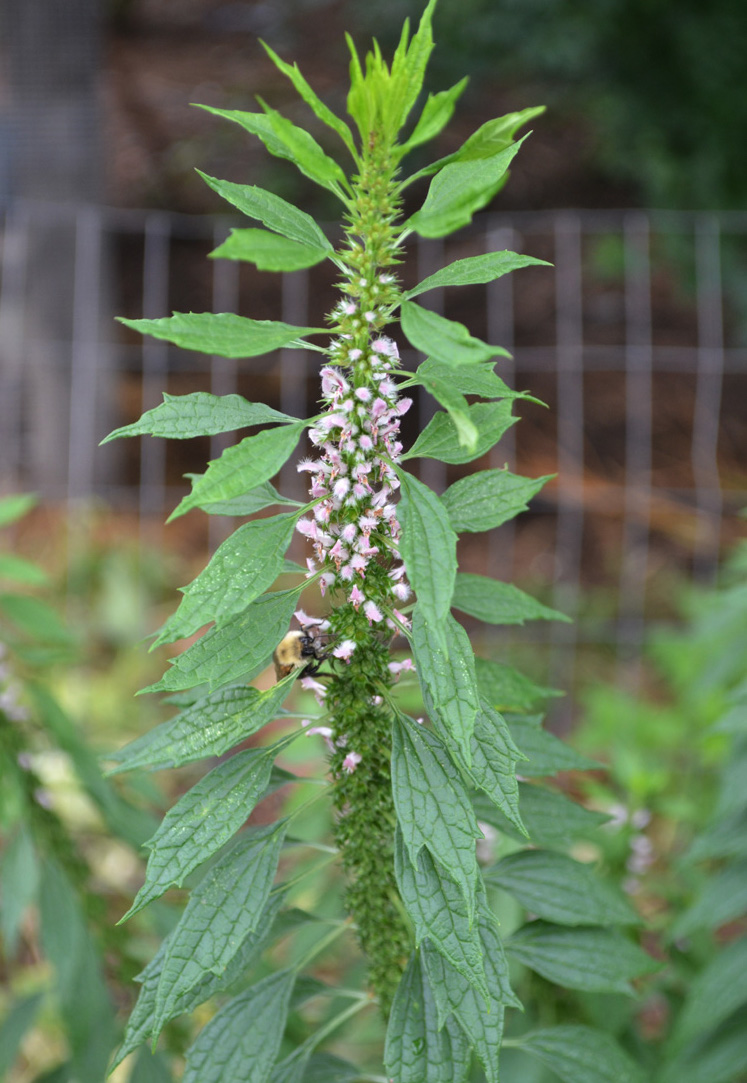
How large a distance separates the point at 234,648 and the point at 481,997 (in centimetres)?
51

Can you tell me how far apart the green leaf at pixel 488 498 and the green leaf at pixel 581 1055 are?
0.80 m

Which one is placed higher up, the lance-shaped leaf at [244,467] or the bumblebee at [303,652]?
the lance-shaped leaf at [244,467]

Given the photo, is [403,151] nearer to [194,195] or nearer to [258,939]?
[258,939]

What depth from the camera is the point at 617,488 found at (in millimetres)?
5246

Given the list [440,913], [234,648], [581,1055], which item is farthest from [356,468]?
[581,1055]

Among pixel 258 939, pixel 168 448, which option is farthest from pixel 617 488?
pixel 258 939

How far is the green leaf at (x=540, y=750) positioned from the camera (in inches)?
52.1

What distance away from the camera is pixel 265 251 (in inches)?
34.6

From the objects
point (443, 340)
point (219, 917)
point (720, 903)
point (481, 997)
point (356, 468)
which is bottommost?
point (720, 903)

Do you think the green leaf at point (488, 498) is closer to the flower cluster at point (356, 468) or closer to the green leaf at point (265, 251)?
the flower cluster at point (356, 468)

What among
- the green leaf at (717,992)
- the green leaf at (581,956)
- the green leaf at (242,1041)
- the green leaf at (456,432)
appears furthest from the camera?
the green leaf at (717,992)

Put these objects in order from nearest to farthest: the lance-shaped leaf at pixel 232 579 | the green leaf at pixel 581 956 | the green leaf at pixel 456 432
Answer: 1. the lance-shaped leaf at pixel 232 579
2. the green leaf at pixel 456 432
3. the green leaf at pixel 581 956

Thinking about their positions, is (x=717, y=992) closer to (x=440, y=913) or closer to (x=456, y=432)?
(x=440, y=913)

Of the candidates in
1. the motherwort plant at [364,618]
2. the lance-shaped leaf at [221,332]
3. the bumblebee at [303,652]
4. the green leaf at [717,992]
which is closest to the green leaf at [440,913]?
the motherwort plant at [364,618]
